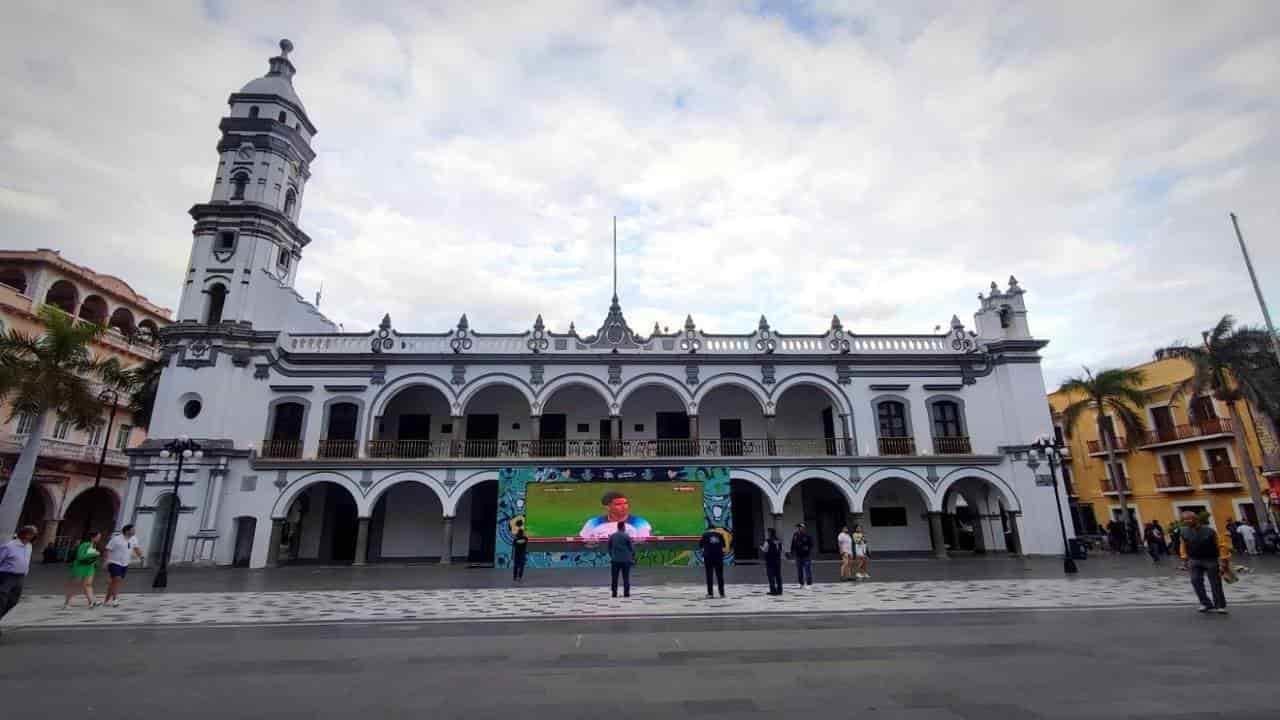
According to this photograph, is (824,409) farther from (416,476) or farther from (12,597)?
(12,597)

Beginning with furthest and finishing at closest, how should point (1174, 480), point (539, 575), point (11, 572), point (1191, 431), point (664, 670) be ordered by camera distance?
point (1174, 480)
point (1191, 431)
point (539, 575)
point (11, 572)
point (664, 670)

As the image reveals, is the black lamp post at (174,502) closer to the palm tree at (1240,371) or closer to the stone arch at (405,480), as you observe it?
the stone arch at (405,480)

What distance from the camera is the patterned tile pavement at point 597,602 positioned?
33.4 feet

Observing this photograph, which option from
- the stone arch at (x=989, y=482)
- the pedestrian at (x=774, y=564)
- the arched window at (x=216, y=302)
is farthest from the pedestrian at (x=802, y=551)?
the arched window at (x=216, y=302)

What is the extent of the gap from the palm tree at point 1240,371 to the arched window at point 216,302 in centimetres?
4090

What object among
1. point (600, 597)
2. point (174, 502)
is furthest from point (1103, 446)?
point (174, 502)

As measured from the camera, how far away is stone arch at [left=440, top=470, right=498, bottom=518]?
23025mm

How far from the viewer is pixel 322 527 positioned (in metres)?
25.0

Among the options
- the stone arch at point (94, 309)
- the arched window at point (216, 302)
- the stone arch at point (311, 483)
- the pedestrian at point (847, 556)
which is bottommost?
the pedestrian at point (847, 556)

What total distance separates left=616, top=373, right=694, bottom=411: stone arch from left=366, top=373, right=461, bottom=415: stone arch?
681cm

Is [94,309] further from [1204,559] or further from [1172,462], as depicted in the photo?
[1172,462]

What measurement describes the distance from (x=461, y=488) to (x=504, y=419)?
4.07m

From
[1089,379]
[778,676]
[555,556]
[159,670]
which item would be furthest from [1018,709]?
[1089,379]

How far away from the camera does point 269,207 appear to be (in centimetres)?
2611
